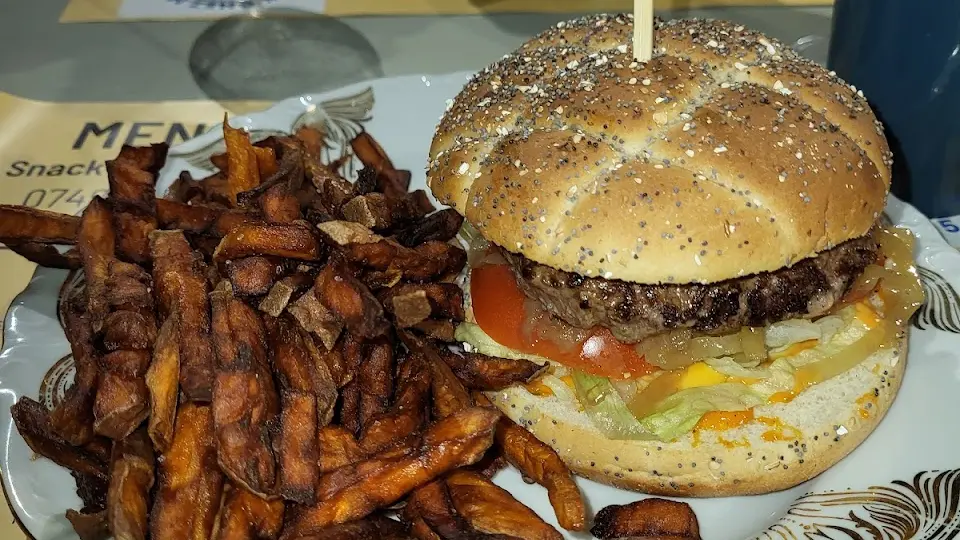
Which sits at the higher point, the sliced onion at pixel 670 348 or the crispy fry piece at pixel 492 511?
the sliced onion at pixel 670 348

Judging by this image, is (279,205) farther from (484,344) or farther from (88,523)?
(88,523)

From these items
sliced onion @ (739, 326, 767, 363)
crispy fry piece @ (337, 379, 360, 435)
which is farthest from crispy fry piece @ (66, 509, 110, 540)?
sliced onion @ (739, 326, 767, 363)

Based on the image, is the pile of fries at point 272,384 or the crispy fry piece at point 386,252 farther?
the crispy fry piece at point 386,252

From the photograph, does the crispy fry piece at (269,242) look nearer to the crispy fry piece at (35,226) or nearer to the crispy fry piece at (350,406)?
the crispy fry piece at (350,406)

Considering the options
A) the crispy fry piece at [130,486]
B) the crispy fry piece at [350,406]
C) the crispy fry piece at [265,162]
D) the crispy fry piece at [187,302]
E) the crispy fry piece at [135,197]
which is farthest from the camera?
the crispy fry piece at [265,162]

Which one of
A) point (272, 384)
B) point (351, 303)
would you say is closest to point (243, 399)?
point (272, 384)

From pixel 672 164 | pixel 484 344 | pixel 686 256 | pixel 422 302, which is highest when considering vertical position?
pixel 672 164

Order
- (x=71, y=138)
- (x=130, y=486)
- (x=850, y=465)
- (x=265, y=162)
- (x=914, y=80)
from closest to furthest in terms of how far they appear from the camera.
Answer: (x=130, y=486)
(x=850, y=465)
(x=265, y=162)
(x=914, y=80)
(x=71, y=138)

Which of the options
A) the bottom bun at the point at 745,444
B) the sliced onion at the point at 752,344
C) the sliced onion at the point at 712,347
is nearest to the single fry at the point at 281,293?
the bottom bun at the point at 745,444
